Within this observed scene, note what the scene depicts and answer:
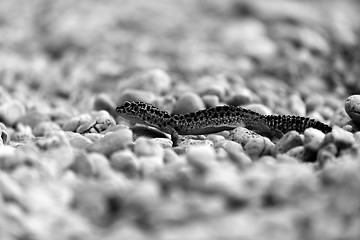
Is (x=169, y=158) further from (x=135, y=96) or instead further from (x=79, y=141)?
(x=135, y=96)

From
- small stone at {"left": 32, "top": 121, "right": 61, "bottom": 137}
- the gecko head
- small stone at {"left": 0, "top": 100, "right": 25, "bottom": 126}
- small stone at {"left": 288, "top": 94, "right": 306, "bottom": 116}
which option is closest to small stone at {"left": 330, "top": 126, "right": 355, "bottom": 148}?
the gecko head

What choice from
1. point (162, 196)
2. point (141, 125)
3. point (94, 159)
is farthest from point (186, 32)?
point (162, 196)

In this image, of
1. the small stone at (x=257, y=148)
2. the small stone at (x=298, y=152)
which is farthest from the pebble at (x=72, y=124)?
the small stone at (x=298, y=152)

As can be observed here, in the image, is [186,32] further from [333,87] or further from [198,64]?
[333,87]

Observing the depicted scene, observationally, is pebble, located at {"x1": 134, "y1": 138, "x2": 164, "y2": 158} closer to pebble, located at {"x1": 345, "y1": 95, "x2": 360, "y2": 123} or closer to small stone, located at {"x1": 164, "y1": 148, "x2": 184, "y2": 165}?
small stone, located at {"x1": 164, "y1": 148, "x2": 184, "y2": 165}

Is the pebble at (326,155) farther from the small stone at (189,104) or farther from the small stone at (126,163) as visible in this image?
the small stone at (189,104)

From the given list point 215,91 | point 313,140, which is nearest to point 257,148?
point 313,140
